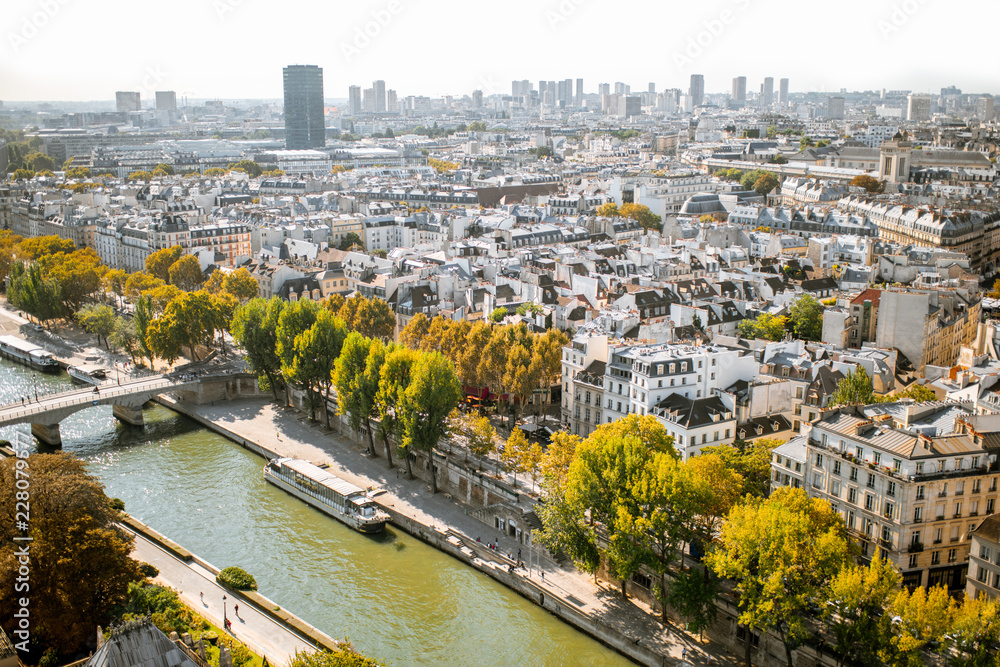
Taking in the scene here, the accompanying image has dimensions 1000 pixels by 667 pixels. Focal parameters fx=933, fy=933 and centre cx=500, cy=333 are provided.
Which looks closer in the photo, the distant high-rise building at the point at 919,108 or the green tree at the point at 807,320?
the green tree at the point at 807,320

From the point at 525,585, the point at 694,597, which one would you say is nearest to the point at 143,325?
the point at 525,585

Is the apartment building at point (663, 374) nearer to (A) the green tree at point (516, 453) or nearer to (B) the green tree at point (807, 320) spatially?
(A) the green tree at point (516, 453)

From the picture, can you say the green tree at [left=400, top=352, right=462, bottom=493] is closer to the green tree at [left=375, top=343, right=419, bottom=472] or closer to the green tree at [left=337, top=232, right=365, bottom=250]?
the green tree at [left=375, top=343, right=419, bottom=472]

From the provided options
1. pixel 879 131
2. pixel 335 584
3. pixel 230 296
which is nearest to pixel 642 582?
pixel 335 584

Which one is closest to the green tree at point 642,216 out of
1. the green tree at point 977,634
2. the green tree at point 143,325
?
the green tree at point 143,325

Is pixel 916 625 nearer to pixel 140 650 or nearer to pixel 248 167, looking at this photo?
pixel 140 650

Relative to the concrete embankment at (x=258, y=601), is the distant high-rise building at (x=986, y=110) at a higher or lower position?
higher

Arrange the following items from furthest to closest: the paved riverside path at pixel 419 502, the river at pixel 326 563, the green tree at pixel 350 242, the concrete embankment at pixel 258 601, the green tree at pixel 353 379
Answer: the green tree at pixel 350 242 < the green tree at pixel 353 379 < the river at pixel 326 563 < the paved riverside path at pixel 419 502 < the concrete embankment at pixel 258 601
